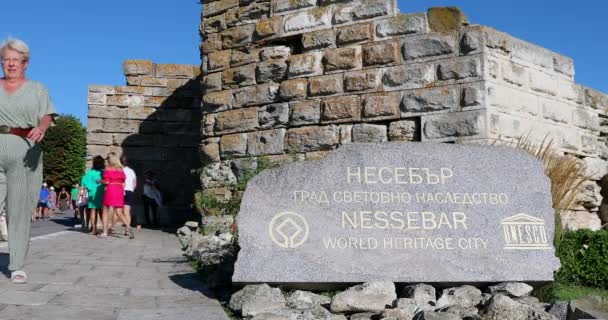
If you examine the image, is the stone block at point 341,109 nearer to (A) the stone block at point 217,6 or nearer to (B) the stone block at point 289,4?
(B) the stone block at point 289,4

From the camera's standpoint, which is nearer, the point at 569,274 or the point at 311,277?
the point at 311,277

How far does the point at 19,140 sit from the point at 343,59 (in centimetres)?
438

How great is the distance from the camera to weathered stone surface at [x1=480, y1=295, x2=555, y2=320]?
3.70 metres

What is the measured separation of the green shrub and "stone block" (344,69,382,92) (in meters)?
3.15

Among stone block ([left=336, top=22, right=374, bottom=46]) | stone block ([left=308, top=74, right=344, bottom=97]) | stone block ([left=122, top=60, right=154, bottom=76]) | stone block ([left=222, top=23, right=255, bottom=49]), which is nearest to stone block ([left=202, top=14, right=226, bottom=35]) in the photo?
stone block ([left=222, top=23, right=255, bottom=49])

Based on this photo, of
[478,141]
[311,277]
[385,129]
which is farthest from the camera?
[385,129]

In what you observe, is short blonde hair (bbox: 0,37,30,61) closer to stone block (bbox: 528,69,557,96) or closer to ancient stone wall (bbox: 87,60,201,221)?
stone block (bbox: 528,69,557,96)

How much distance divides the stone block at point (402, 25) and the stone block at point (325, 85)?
0.80m

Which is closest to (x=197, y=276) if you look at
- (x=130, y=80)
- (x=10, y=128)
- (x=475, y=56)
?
(x=10, y=128)

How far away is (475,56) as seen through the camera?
731 centimetres

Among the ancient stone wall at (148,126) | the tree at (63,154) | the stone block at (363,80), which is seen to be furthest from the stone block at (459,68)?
the tree at (63,154)

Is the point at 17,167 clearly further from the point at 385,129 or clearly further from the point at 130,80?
the point at 130,80

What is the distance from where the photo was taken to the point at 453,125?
23.9ft

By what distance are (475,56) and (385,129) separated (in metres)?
1.40
